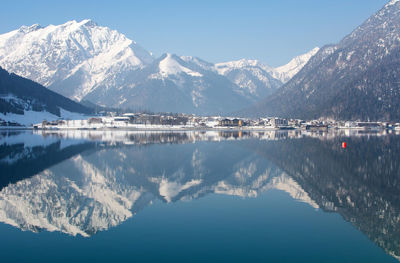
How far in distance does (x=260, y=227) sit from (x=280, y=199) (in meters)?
8.54

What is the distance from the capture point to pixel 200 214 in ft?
92.2

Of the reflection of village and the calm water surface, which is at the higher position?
the reflection of village

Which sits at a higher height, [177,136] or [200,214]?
[177,136]

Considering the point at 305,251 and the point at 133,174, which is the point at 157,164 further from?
the point at 305,251

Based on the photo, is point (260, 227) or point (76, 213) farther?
point (76, 213)

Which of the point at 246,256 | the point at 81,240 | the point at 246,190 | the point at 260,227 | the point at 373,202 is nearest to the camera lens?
the point at 246,256

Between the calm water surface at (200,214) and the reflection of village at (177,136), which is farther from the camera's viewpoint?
the reflection of village at (177,136)

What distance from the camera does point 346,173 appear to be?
Result: 143 feet

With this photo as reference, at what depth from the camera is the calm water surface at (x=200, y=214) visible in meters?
20.6

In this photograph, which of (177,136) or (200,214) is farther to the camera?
(177,136)

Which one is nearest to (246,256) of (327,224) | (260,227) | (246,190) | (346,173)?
(260,227)

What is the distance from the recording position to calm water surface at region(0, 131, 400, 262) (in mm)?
20625

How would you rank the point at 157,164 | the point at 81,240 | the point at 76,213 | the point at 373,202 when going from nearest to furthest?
1. the point at 81,240
2. the point at 76,213
3. the point at 373,202
4. the point at 157,164

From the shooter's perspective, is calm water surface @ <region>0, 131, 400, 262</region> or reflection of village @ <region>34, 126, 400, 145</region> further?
reflection of village @ <region>34, 126, 400, 145</region>
